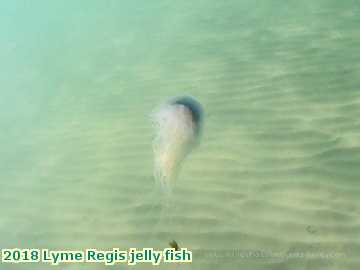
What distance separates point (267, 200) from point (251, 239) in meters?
0.41

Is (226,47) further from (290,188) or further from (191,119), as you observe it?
(290,188)

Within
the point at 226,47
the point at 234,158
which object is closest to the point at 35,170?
the point at 234,158

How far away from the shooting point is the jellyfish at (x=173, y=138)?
3988 millimetres

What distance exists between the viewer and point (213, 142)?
428cm

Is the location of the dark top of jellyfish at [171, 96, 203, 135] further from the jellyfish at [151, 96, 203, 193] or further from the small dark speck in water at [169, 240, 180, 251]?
the small dark speck in water at [169, 240, 180, 251]

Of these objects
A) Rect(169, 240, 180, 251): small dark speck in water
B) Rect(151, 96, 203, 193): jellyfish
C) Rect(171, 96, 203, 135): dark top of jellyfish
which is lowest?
Rect(169, 240, 180, 251): small dark speck in water

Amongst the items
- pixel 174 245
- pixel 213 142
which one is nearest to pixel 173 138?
pixel 213 142

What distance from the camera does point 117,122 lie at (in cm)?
525

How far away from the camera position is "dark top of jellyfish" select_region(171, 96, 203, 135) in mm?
4320

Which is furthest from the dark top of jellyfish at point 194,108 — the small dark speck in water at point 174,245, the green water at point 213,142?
the small dark speck in water at point 174,245

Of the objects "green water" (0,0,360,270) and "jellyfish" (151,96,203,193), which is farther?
"jellyfish" (151,96,203,193)

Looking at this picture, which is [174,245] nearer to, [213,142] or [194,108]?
[213,142]

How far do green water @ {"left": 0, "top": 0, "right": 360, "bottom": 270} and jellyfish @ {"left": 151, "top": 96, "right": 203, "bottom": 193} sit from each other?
0.11 metres

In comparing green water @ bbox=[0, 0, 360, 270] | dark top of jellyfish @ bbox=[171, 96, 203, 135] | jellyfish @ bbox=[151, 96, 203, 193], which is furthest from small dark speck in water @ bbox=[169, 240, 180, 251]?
dark top of jellyfish @ bbox=[171, 96, 203, 135]
